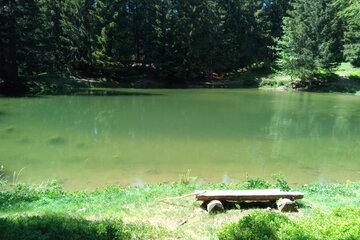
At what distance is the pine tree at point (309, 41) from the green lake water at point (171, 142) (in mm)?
17139

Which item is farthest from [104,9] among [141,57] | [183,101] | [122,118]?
[122,118]

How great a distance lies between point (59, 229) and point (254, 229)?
111 inches

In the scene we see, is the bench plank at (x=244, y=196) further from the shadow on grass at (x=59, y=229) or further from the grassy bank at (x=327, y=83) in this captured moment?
the grassy bank at (x=327, y=83)

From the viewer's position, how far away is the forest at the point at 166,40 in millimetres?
50094

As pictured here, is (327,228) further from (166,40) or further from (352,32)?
(352,32)

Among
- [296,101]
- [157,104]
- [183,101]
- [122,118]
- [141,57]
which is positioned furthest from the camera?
[141,57]

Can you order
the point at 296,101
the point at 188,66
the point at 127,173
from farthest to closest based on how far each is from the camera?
the point at 188,66 → the point at 296,101 → the point at 127,173

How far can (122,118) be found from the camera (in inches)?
1038

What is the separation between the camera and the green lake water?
14.8m

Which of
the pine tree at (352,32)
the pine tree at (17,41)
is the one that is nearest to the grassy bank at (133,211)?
the pine tree at (17,41)

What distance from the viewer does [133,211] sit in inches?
345

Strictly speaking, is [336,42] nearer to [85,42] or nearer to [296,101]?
[296,101]

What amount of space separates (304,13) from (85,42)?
24659 mm

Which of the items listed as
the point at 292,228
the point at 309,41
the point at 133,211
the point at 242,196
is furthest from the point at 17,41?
the point at 292,228
